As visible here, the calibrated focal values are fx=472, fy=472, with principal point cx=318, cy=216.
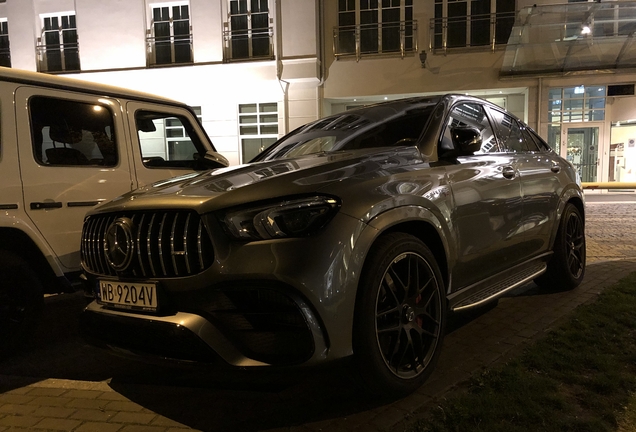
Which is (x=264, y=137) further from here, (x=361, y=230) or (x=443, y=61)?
(x=361, y=230)

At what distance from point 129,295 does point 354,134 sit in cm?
202

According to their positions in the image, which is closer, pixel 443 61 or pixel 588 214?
pixel 588 214

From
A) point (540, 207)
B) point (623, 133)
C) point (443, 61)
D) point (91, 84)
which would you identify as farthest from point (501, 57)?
point (91, 84)

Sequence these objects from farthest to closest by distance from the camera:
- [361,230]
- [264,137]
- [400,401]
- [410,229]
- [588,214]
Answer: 1. [264,137]
2. [588,214]
3. [410,229]
4. [400,401]
5. [361,230]

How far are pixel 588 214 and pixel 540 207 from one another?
928 centimetres

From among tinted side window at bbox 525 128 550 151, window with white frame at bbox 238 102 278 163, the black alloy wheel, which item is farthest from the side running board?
window with white frame at bbox 238 102 278 163

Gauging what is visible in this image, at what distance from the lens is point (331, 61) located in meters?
16.2

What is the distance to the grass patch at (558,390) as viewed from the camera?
2.30 m

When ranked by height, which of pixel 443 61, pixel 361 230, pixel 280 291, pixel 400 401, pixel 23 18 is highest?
pixel 23 18

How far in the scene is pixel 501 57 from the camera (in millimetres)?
15508

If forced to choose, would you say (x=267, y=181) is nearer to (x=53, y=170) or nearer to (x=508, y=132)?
(x=53, y=170)

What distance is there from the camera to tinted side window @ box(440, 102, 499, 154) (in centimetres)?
335

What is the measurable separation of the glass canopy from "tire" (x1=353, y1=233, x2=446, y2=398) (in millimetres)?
13226

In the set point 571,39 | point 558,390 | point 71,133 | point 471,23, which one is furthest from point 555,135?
point 71,133
